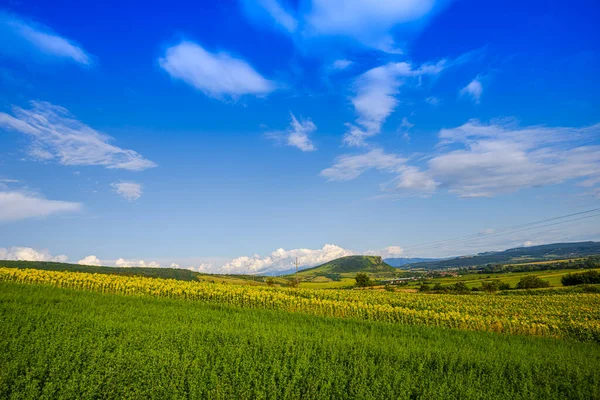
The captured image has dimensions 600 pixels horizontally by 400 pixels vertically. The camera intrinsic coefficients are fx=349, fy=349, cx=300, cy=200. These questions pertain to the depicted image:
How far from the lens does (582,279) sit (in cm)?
8394

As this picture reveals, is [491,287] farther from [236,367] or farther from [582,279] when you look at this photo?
[236,367]

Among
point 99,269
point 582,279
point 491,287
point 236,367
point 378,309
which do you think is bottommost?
point 491,287

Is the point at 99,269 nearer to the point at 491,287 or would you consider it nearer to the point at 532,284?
the point at 491,287

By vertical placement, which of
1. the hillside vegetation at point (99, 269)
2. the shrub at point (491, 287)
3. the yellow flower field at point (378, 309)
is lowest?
the shrub at point (491, 287)

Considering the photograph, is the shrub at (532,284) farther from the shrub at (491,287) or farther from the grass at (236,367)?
the grass at (236,367)

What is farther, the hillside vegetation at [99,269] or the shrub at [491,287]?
the shrub at [491,287]

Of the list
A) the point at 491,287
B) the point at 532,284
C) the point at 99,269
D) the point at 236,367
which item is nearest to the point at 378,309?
the point at 236,367

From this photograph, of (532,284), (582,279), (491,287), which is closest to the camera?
(582,279)

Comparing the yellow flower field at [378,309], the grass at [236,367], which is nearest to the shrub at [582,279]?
the yellow flower field at [378,309]

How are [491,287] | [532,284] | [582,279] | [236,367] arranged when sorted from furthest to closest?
1. [491,287]
2. [532,284]
3. [582,279]
4. [236,367]

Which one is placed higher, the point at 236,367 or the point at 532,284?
the point at 236,367

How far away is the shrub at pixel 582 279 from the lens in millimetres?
82363

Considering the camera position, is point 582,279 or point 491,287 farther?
point 491,287

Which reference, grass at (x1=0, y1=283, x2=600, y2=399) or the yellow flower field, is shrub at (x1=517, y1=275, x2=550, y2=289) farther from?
grass at (x1=0, y1=283, x2=600, y2=399)
